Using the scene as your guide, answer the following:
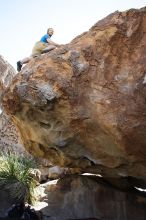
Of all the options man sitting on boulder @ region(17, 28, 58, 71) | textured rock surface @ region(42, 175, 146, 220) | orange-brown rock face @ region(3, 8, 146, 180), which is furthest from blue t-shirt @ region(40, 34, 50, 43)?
textured rock surface @ region(42, 175, 146, 220)

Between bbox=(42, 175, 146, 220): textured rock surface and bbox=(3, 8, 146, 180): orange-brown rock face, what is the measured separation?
64.7 inches

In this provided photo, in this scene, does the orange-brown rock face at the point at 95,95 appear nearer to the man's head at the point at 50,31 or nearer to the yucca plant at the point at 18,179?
the man's head at the point at 50,31

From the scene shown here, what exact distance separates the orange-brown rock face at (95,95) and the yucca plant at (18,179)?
12.2 feet

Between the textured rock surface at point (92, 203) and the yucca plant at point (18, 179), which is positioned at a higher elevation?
the yucca plant at point (18, 179)

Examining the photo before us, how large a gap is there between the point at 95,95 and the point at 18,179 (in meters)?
5.96

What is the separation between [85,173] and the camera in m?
13.2

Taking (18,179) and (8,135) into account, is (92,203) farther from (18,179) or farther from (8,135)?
(8,135)

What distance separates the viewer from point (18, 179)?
46.2 ft

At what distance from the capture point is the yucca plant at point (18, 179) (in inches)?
538

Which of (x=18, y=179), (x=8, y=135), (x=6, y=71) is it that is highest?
(x=6, y=71)

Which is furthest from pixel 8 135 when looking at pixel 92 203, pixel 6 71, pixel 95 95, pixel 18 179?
pixel 95 95

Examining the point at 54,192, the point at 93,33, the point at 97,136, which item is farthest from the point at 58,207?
the point at 93,33

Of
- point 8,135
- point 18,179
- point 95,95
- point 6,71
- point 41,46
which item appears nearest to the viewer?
point 95,95

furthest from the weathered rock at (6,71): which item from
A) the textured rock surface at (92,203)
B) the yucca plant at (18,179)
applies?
the textured rock surface at (92,203)
